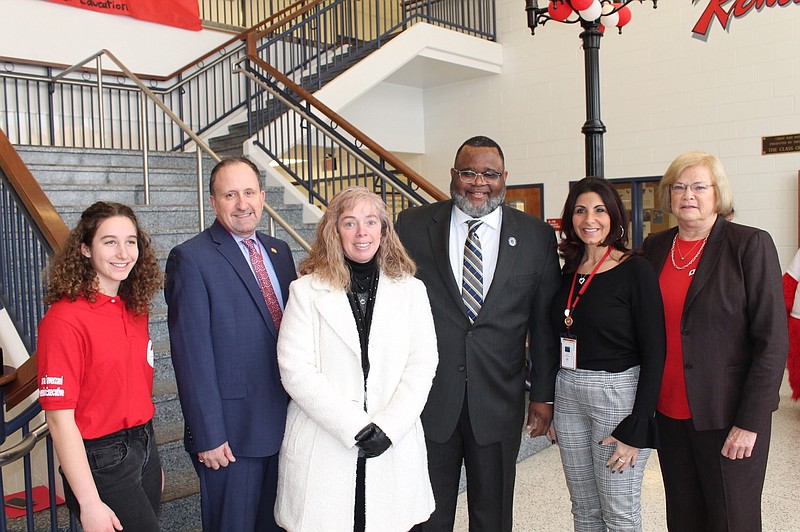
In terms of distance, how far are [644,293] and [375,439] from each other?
91 cm

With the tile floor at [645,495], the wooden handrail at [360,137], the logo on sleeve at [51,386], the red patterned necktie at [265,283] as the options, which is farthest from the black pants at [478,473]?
the wooden handrail at [360,137]

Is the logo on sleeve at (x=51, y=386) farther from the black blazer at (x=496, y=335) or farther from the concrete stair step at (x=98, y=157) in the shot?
the concrete stair step at (x=98, y=157)

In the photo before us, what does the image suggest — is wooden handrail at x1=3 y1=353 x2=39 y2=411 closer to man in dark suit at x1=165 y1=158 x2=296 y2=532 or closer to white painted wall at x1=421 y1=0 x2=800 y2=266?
man in dark suit at x1=165 y1=158 x2=296 y2=532

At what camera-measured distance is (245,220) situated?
6.34 feet

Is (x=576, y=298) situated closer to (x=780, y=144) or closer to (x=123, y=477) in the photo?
(x=123, y=477)

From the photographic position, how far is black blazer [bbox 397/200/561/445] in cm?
215

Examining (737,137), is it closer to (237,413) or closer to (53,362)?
(237,413)

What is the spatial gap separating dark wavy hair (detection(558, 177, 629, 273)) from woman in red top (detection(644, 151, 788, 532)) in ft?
0.61

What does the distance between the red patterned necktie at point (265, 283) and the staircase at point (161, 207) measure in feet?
3.36

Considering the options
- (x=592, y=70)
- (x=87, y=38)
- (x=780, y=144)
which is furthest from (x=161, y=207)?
(x=780, y=144)

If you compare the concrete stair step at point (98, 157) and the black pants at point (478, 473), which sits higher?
the concrete stair step at point (98, 157)

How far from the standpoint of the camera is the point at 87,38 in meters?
7.00

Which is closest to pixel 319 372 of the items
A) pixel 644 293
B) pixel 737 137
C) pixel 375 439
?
pixel 375 439

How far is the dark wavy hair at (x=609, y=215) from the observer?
82.4 inches
